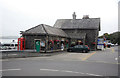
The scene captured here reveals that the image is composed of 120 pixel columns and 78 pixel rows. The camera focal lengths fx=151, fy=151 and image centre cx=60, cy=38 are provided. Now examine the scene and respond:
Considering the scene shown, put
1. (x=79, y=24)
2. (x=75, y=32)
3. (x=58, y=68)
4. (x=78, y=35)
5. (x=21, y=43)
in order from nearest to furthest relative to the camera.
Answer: (x=58, y=68)
(x=21, y=43)
(x=78, y=35)
(x=75, y=32)
(x=79, y=24)

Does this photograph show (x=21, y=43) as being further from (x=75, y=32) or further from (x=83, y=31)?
(x=83, y=31)

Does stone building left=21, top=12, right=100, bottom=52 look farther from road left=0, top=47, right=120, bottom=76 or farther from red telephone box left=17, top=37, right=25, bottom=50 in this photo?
road left=0, top=47, right=120, bottom=76

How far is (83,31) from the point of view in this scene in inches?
1748

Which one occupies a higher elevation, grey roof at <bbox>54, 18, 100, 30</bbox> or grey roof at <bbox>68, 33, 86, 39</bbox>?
grey roof at <bbox>54, 18, 100, 30</bbox>

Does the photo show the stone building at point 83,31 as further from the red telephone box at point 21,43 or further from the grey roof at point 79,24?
the red telephone box at point 21,43

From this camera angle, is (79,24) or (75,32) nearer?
(75,32)

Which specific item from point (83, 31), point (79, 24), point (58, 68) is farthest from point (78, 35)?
point (58, 68)

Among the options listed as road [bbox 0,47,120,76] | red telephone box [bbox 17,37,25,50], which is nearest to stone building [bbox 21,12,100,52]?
red telephone box [bbox 17,37,25,50]

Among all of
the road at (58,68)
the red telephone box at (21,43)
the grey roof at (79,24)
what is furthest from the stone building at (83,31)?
the road at (58,68)

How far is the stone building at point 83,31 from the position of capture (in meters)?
42.7

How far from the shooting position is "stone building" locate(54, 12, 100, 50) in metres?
42.7

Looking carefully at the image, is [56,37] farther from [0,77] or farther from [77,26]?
[0,77]

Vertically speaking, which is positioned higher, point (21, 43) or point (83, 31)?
point (83, 31)

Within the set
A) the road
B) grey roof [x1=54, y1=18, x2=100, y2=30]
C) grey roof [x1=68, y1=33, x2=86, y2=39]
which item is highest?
grey roof [x1=54, y1=18, x2=100, y2=30]
